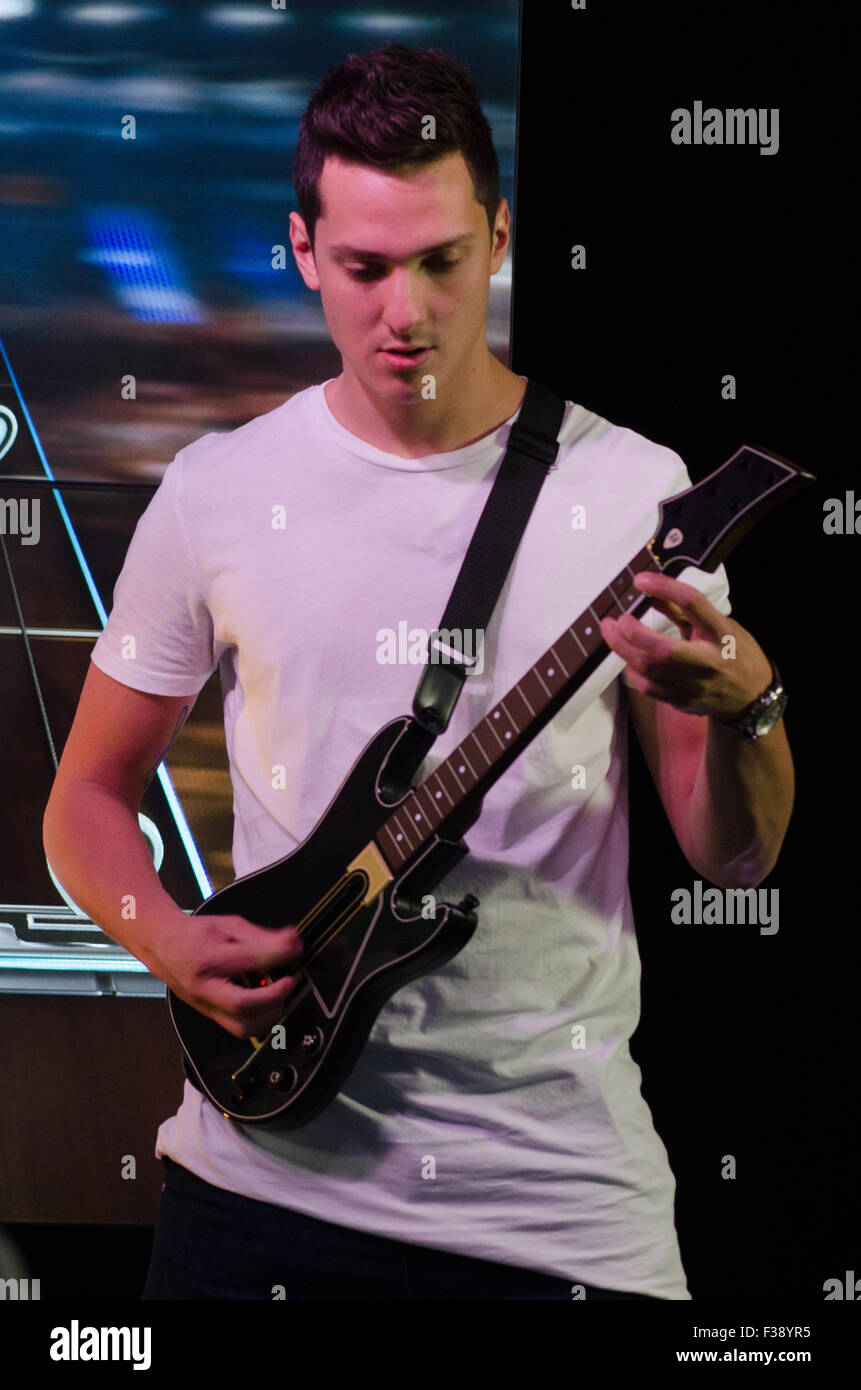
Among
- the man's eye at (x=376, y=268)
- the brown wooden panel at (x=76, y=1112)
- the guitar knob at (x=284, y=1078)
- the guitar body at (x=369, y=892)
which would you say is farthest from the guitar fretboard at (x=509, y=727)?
the brown wooden panel at (x=76, y=1112)

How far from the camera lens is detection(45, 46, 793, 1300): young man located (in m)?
1.43

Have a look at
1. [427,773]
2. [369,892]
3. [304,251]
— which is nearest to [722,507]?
[427,773]

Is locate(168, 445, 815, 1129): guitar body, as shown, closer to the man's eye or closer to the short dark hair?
the man's eye

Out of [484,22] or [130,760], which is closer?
[130,760]

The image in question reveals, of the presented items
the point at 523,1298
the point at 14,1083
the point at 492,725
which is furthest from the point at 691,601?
the point at 14,1083

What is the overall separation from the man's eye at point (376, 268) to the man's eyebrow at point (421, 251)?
0.01 metres

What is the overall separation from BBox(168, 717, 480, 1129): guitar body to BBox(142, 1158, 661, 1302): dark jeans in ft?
0.36

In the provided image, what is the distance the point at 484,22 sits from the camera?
88.7 inches

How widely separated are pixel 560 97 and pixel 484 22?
0.19 meters

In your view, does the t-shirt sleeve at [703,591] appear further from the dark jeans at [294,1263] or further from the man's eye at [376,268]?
the dark jeans at [294,1263]

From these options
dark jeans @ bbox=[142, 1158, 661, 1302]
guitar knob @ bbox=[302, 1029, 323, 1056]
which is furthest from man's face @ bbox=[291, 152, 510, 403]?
dark jeans @ bbox=[142, 1158, 661, 1302]

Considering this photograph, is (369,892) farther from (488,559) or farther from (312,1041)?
(488,559)
